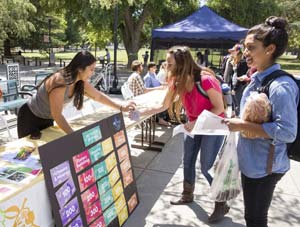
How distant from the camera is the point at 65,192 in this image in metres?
2.09

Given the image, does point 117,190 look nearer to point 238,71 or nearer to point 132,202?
point 132,202

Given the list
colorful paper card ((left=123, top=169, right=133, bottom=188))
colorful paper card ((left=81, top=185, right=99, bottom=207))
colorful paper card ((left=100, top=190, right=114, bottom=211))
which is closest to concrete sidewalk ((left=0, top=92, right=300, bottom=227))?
colorful paper card ((left=123, top=169, right=133, bottom=188))

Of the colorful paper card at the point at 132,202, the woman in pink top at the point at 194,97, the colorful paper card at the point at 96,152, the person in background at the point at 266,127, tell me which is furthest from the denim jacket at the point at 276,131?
the colorful paper card at the point at 132,202

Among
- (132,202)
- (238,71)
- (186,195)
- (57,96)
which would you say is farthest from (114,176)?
(238,71)

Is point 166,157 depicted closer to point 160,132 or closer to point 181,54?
point 160,132

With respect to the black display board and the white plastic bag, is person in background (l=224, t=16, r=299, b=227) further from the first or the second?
the black display board

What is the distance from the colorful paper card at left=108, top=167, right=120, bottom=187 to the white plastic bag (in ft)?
2.85

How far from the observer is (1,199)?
5.71ft

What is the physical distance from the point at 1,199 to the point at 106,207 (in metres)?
0.96

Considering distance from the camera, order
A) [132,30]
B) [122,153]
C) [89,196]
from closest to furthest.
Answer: [89,196]
[122,153]
[132,30]

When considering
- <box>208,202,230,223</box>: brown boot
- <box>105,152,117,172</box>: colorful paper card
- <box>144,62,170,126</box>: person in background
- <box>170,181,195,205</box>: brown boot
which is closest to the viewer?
<box>105,152,117,172</box>: colorful paper card

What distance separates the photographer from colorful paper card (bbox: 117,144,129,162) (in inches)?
111

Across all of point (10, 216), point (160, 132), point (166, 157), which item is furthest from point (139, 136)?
point (10, 216)

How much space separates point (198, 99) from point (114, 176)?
40.1 inches
